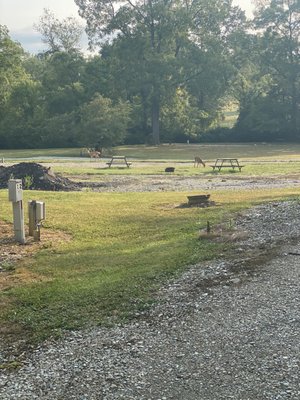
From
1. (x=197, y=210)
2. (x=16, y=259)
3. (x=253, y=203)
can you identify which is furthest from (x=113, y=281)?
(x=253, y=203)

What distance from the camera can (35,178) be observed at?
19.9 m

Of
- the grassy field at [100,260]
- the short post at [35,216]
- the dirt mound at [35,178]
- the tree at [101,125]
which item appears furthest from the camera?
the tree at [101,125]

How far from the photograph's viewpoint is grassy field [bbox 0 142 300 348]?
20.0 ft

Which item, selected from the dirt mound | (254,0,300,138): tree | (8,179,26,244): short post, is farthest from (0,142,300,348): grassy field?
(254,0,300,138): tree

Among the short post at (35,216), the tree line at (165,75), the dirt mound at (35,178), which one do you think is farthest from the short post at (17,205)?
the tree line at (165,75)

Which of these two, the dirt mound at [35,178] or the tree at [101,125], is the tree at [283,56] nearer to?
the tree at [101,125]

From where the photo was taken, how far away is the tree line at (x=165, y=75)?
5641 centimetres

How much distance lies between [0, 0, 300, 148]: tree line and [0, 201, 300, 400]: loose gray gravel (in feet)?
154

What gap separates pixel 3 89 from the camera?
5997cm

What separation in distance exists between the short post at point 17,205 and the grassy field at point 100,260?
0.55 meters

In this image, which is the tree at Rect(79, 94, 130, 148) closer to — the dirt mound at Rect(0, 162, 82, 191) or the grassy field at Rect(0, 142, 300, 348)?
the dirt mound at Rect(0, 162, 82, 191)

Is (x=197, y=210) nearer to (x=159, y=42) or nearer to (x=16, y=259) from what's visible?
(x=16, y=259)

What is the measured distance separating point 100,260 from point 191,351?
3692mm

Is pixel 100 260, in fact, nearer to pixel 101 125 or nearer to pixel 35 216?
pixel 35 216
